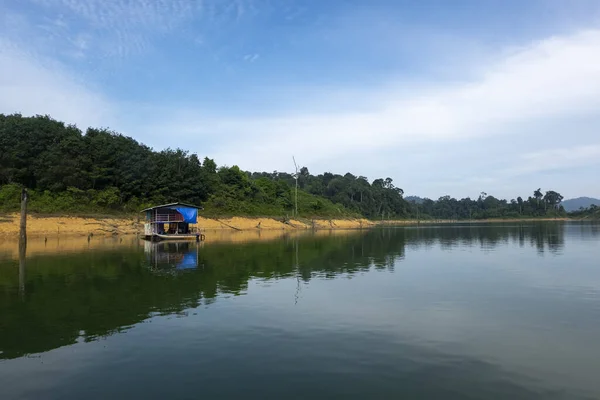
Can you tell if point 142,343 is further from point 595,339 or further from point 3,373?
point 595,339

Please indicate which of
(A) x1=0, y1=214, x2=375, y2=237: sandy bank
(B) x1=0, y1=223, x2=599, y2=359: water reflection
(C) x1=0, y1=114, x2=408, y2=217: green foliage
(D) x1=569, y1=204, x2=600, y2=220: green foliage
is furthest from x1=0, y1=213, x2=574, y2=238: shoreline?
(D) x1=569, y1=204, x2=600, y2=220: green foliage

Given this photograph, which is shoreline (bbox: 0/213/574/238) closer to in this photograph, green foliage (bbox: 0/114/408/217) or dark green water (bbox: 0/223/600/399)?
green foliage (bbox: 0/114/408/217)

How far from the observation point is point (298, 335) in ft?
35.5

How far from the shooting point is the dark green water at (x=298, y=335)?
25.1 feet

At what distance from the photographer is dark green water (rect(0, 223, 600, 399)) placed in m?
7.64

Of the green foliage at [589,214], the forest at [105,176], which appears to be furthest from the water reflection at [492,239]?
the green foliage at [589,214]

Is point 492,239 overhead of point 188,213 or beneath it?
beneath

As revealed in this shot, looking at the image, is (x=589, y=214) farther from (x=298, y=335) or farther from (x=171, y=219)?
(x=298, y=335)

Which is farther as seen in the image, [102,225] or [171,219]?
[102,225]

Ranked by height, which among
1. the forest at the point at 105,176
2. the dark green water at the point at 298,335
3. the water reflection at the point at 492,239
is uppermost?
the forest at the point at 105,176

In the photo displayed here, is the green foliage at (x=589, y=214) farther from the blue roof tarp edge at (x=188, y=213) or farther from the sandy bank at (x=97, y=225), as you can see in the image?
the blue roof tarp edge at (x=188, y=213)

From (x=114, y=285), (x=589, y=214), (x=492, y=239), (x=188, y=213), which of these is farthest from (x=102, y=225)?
(x=589, y=214)

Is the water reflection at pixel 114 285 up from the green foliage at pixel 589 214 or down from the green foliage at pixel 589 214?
down

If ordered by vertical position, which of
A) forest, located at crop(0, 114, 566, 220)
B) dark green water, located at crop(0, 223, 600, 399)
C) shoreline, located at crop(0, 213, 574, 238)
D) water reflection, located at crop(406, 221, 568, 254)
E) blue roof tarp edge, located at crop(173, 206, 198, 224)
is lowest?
dark green water, located at crop(0, 223, 600, 399)
